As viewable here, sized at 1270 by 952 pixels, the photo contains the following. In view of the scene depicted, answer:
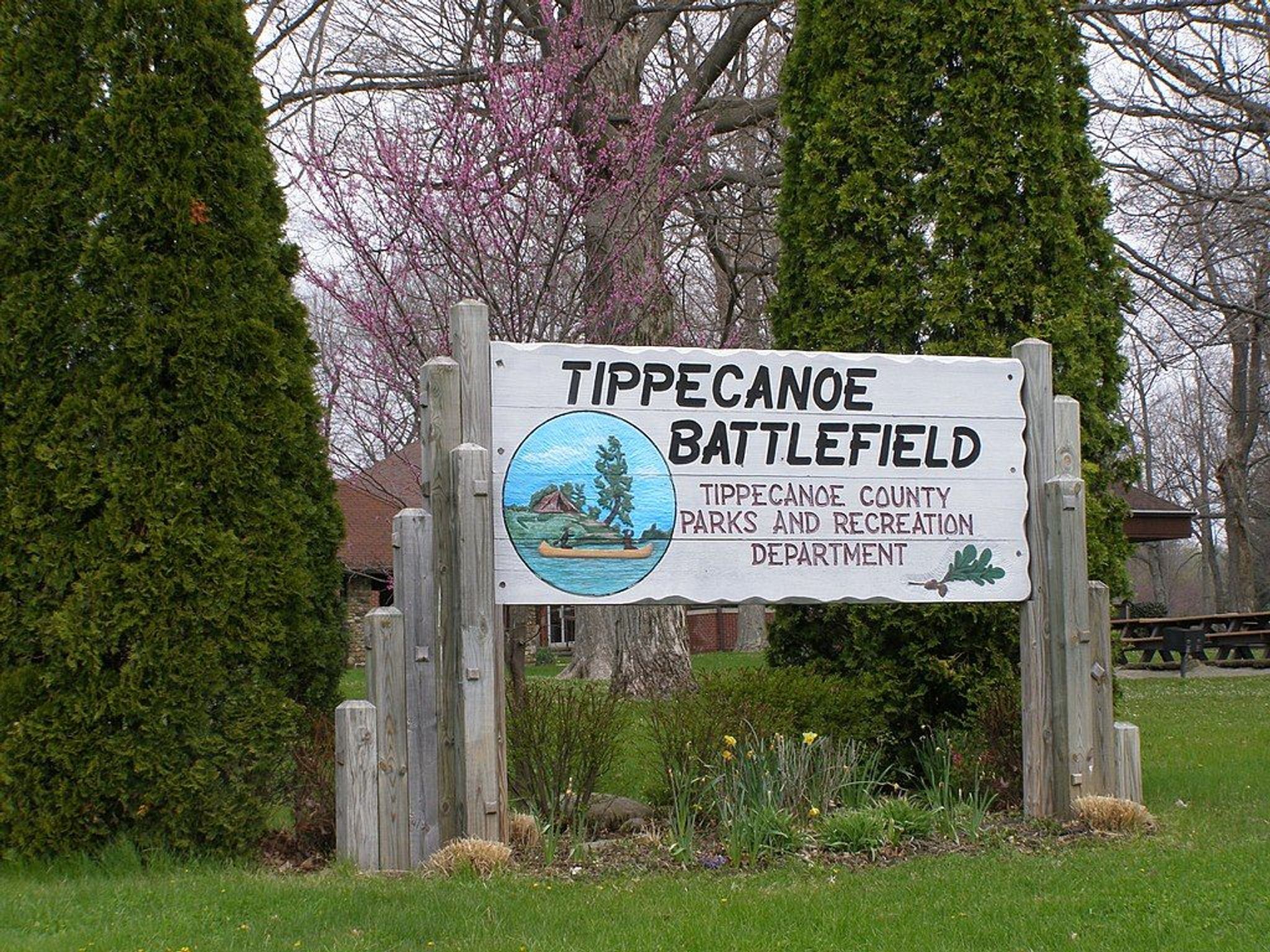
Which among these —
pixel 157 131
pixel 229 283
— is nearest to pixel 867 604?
→ pixel 229 283

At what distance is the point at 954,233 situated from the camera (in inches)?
305

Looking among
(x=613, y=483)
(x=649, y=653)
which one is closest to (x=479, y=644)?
(x=613, y=483)

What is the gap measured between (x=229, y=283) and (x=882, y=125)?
13.9ft

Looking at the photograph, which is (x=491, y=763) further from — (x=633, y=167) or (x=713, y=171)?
(x=713, y=171)

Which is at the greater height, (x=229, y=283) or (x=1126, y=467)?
(x=229, y=283)

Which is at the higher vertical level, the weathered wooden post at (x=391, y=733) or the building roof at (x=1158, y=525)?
the building roof at (x=1158, y=525)

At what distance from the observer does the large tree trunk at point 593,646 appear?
20062 mm

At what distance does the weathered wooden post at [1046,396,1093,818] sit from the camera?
6.47 m

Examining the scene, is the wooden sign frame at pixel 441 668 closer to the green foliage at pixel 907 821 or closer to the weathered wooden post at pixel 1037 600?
the weathered wooden post at pixel 1037 600

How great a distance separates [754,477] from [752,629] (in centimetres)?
2409

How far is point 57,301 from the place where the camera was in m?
5.81

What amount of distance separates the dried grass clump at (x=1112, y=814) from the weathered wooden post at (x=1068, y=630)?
0.22ft

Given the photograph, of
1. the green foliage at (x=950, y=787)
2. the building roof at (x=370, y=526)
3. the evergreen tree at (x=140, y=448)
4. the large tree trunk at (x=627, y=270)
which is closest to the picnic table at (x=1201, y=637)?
the large tree trunk at (x=627, y=270)

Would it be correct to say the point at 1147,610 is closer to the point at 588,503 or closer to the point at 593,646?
the point at 593,646
